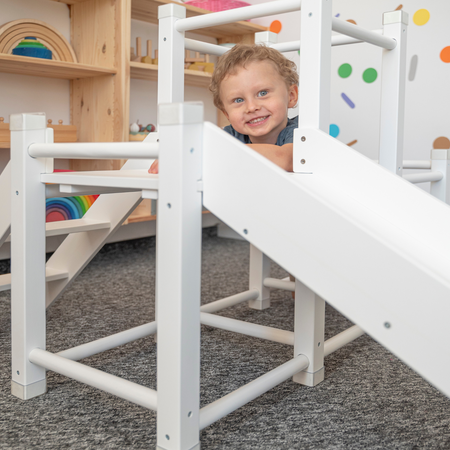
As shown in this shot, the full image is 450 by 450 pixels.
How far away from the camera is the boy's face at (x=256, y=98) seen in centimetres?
118

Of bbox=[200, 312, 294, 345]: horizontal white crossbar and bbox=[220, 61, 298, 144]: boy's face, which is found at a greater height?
bbox=[220, 61, 298, 144]: boy's face

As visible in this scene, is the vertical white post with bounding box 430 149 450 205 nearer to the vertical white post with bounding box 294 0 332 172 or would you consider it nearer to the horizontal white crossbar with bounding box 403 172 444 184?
the horizontal white crossbar with bounding box 403 172 444 184

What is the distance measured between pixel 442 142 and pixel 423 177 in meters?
1.32

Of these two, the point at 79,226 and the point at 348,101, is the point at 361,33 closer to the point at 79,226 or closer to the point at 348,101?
the point at 79,226

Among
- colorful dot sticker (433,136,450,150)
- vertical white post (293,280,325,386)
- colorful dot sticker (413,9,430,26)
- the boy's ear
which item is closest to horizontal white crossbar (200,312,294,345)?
vertical white post (293,280,325,386)

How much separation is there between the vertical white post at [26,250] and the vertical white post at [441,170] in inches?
41.5

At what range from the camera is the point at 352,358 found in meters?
1.33

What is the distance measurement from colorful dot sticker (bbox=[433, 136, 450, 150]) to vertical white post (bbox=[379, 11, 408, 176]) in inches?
55.7

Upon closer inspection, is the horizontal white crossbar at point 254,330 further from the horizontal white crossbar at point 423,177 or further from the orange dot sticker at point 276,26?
the orange dot sticker at point 276,26

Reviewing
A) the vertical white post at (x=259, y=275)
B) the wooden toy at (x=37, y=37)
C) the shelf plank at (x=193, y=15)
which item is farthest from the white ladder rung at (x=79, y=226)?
the shelf plank at (x=193, y=15)

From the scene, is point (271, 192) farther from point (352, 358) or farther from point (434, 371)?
point (352, 358)

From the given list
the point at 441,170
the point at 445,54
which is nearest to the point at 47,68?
the point at 441,170

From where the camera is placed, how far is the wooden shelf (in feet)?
7.88

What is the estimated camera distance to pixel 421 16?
251 cm
